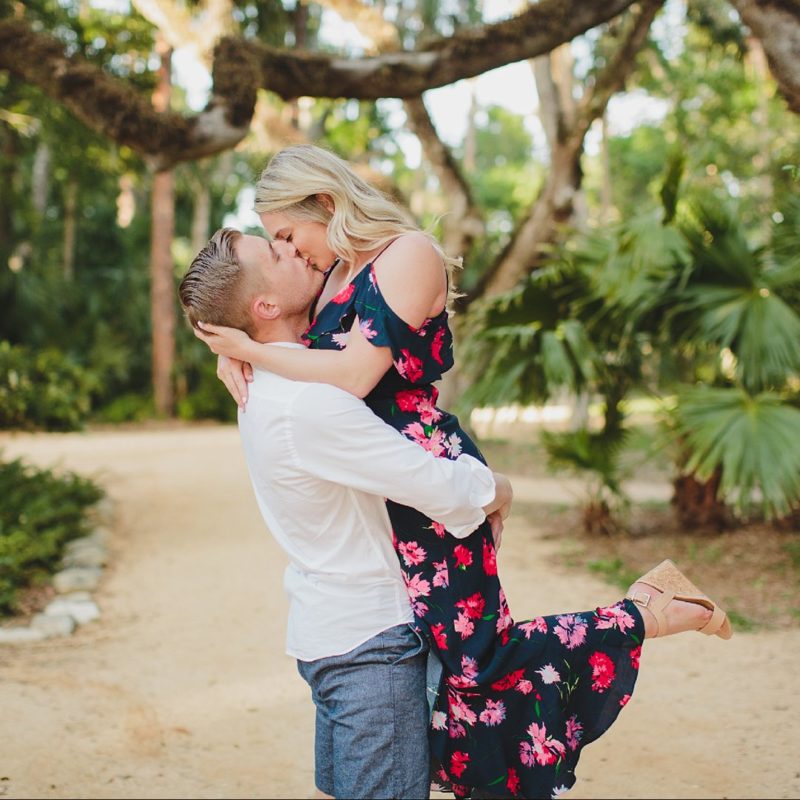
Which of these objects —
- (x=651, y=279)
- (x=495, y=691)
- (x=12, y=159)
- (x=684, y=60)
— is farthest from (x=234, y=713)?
(x=684, y=60)

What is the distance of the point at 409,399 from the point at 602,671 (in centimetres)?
80

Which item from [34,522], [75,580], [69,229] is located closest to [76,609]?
[75,580]

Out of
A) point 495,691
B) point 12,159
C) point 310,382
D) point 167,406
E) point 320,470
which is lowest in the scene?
point 167,406

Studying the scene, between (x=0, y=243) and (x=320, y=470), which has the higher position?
(x=0, y=243)

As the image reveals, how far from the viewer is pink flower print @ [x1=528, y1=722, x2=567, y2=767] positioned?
2.26 m

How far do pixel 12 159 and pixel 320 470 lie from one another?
19.0m

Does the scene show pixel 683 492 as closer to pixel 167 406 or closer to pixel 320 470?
pixel 320 470

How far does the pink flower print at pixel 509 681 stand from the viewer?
2250 mm

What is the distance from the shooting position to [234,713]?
191 inches

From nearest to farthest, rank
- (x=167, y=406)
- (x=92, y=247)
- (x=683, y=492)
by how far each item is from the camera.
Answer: (x=683, y=492), (x=167, y=406), (x=92, y=247)

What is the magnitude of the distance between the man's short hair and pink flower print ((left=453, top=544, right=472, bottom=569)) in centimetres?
69

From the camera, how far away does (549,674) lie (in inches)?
89.4

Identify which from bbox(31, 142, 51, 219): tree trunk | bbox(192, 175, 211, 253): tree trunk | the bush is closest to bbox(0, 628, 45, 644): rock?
the bush

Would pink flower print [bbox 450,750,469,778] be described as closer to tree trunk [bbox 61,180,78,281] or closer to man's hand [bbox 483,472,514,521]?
man's hand [bbox 483,472,514,521]
